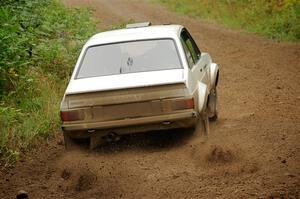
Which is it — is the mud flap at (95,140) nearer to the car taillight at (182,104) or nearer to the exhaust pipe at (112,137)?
the exhaust pipe at (112,137)

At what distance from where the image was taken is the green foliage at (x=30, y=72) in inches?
332

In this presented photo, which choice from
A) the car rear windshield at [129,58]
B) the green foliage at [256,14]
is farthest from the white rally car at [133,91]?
the green foliage at [256,14]

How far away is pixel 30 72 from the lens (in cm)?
1069

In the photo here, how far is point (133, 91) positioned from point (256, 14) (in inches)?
596

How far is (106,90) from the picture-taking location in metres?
7.18

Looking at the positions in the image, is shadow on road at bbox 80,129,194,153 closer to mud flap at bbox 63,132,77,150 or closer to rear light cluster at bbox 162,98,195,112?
mud flap at bbox 63,132,77,150

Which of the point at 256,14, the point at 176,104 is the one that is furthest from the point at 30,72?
the point at 256,14

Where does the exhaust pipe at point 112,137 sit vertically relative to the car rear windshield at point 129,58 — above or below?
below

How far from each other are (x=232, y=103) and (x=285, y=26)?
896cm

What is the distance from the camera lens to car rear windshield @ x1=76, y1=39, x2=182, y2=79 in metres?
7.78

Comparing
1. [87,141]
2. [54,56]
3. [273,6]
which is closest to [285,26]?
[273,6]

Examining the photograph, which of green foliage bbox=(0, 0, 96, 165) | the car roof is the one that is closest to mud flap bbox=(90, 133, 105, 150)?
green foliage bbox=(0, 0, 96, 165)

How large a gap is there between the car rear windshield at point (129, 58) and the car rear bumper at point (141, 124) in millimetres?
808

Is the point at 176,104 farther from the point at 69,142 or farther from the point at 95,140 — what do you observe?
the point at 69,142
